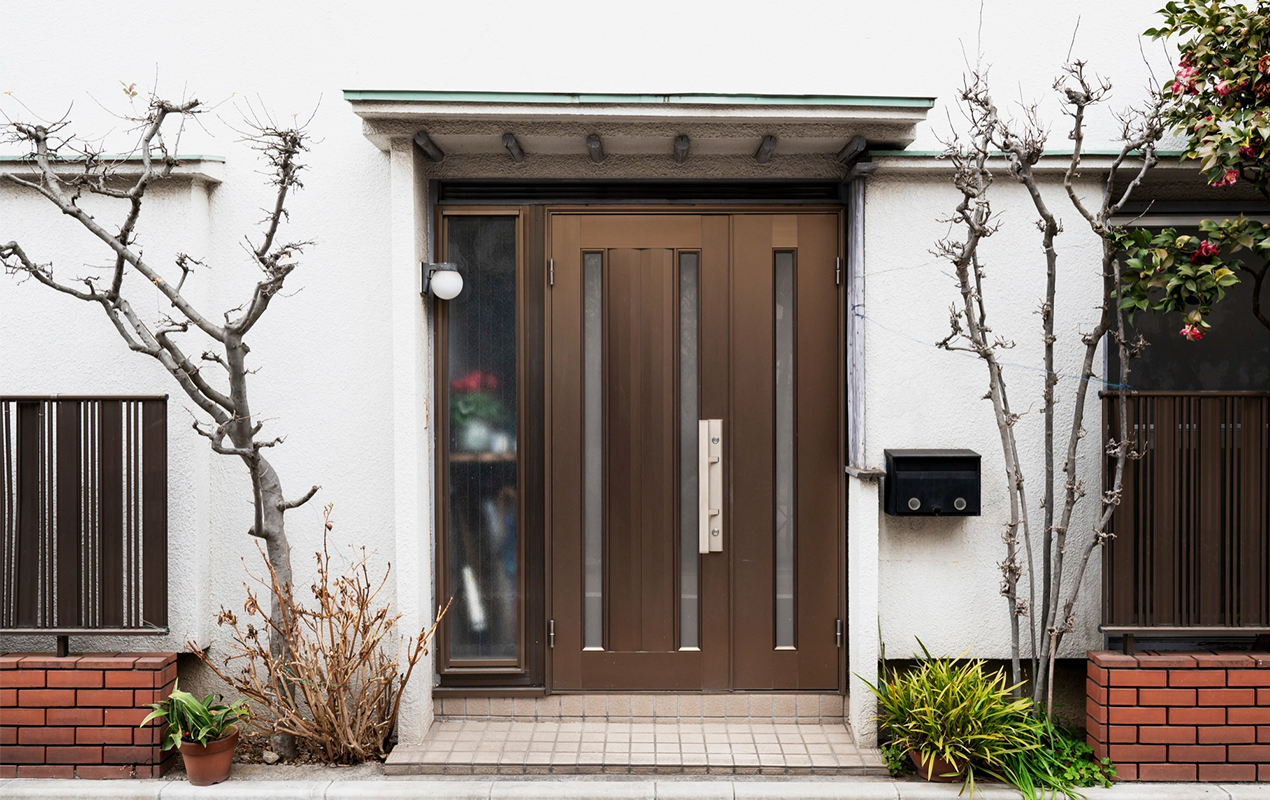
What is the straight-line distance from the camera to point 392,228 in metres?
4.41

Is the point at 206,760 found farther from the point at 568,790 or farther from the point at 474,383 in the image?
the point at 474,383

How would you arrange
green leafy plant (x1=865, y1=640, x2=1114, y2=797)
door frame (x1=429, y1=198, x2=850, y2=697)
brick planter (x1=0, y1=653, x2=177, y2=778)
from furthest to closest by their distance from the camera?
door frame (x1=429, y1=198, x2=850, y2=697) → brick planter (x1=0, y1=653, x2=177, y2=778) → green leafy plant (x1=865, y1=640, x2=1114, y2=797)

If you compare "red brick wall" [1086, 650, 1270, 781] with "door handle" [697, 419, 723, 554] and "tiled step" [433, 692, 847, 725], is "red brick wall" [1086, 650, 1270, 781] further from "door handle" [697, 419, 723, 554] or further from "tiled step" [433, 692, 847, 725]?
"door handle" [697, 419, 723, 554]

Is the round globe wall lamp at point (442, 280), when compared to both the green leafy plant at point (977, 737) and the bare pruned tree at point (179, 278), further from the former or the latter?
the green leafy plant at point (977, 737)

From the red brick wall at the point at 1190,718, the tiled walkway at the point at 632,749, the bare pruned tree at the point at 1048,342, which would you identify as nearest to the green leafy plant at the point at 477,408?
the tiled walkway at the point at 632,749

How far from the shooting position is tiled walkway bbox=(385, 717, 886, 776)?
13.7ft

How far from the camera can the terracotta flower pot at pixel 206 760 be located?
4.03m

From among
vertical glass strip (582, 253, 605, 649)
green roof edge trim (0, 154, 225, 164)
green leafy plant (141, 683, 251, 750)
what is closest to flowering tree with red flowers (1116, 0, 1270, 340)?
vertical glass strip (582, 253, 605, 649)

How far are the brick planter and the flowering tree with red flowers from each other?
5.47 m

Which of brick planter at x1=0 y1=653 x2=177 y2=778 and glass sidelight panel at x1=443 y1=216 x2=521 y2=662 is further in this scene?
glass sidelight panel at x1=443 y1=216 x2=521 y2=662

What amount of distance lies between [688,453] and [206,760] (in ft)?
9.96

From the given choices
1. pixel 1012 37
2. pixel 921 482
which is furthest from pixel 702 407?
pixel 1012 37

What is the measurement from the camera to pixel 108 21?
474 centimetres

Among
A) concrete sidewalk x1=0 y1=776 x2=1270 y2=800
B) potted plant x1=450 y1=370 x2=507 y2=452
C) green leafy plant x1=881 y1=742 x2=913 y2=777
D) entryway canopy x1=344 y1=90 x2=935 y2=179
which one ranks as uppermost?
entryway canopy x1=344 y1=90 x2=935 y2=179
